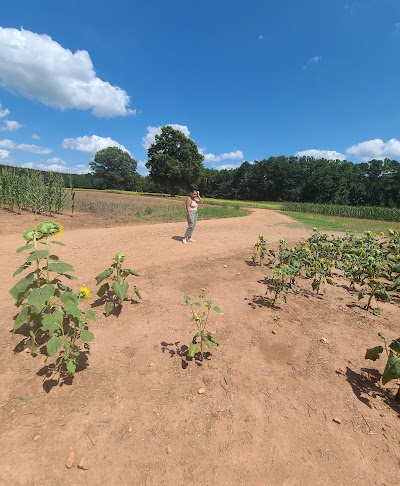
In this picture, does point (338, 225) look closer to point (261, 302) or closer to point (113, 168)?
point (261, 302)

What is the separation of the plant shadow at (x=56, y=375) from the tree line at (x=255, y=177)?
1614 inches

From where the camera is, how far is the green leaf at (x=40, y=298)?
92.7 inches

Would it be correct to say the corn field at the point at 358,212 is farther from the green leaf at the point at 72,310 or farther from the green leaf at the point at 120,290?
the green leaf at the point at 72,310

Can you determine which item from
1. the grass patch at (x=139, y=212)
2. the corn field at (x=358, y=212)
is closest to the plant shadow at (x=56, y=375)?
the grass patch at (x=139, y=212)

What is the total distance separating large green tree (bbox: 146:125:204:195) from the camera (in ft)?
140

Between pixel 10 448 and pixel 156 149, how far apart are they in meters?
46.6

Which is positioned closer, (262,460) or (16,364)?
(262,460)

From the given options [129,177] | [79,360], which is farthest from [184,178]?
[79,360]

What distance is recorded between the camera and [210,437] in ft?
6.80

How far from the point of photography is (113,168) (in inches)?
2926

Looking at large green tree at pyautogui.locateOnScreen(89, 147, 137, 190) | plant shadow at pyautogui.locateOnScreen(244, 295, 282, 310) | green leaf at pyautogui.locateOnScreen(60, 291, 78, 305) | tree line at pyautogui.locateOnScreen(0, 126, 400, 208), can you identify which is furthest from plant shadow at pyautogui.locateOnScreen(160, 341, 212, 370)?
large green tree at pyautogui.locateOnScreen(89, 147, 137, 190)

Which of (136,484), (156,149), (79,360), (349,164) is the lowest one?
(136,484)

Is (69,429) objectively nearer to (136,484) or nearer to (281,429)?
(136,484)

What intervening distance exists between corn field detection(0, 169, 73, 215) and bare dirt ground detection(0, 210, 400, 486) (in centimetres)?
1055
